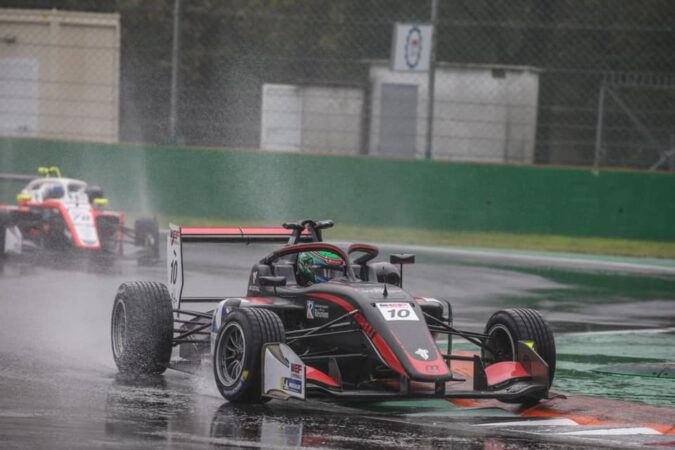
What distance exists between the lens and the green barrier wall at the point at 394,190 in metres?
23.4

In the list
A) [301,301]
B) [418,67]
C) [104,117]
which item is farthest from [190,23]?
[301,301]

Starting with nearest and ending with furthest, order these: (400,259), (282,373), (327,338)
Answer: (282,373), (327,338), (400,259)

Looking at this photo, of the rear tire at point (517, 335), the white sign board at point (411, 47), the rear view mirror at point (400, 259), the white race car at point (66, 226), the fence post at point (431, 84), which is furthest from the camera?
the white sign board at point (411, 47)

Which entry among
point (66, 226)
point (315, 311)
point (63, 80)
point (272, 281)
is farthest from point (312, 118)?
point (315, 311)

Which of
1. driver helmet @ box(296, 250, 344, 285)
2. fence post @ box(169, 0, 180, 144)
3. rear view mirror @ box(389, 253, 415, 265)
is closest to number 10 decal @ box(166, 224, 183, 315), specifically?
driver helmet @ box(296, 250, 344, 285)

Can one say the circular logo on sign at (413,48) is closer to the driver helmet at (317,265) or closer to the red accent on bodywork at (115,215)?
the red accent on bodywork at (115,215)

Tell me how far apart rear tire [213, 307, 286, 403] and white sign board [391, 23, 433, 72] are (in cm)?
1405

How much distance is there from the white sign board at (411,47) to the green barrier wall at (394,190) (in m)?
1.79

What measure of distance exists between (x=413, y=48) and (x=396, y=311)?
Result: 1458 centimetres

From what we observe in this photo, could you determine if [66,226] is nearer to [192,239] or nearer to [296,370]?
[192,239]

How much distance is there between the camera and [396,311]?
346 inches

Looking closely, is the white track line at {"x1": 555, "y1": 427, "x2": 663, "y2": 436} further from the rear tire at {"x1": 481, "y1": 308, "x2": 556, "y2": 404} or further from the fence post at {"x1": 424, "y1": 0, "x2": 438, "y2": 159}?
the fence post at {"x1": 424, "y1": 0, "x2": 438, "y2": 159}

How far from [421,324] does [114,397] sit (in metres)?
2.20

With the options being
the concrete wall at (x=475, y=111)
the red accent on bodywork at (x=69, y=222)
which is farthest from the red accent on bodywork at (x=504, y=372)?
the concrete wall at (x=475, y=111)
